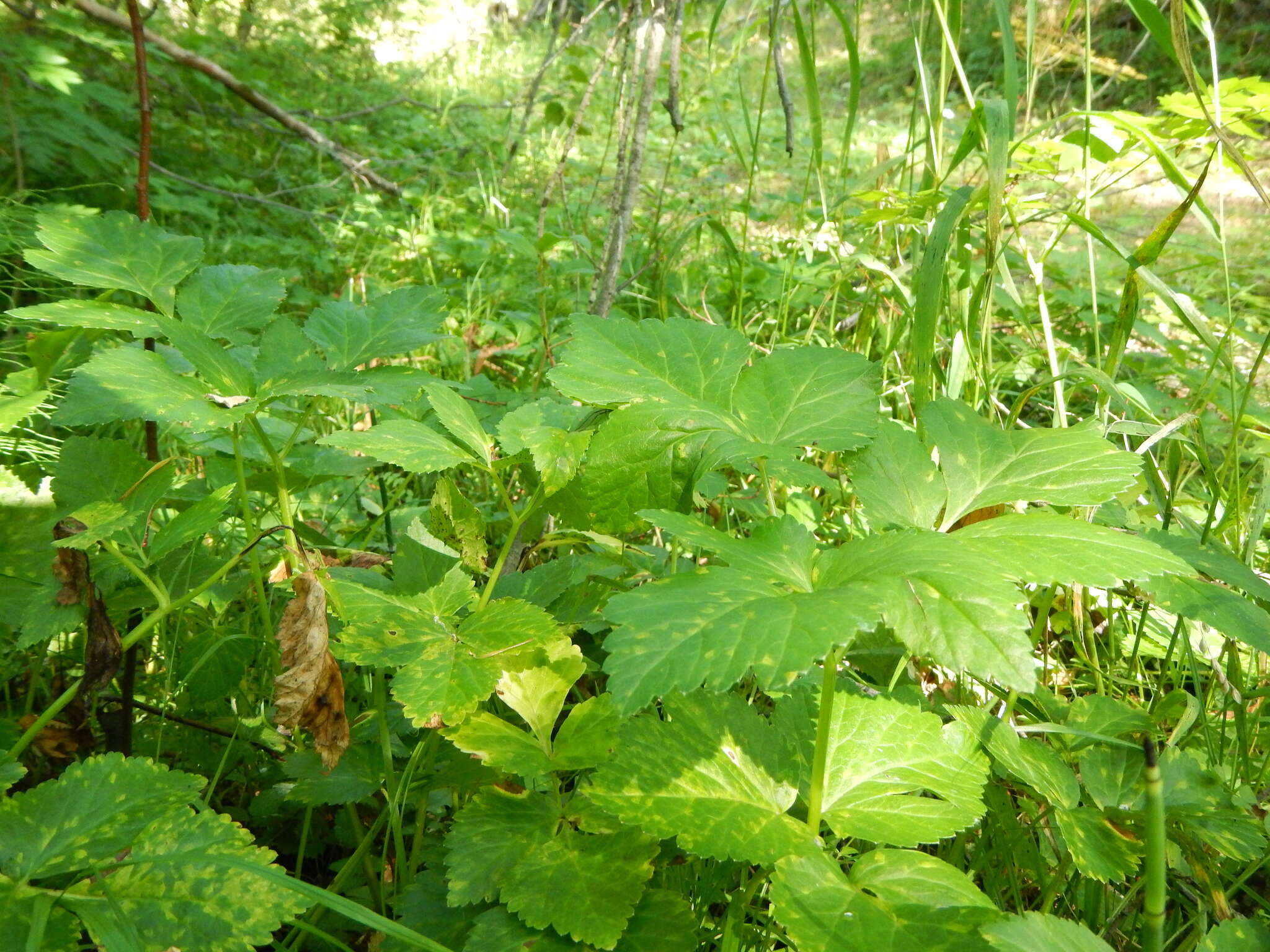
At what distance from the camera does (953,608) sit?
679 millimetres

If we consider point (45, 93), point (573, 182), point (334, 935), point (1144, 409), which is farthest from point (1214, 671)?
point (573, 182)

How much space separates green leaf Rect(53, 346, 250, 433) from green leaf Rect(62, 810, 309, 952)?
42 cm

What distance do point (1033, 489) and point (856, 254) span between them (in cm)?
101

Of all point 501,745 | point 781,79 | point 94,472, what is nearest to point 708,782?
point 501,745

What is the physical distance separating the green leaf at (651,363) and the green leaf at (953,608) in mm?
336

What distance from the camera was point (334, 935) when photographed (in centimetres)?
96

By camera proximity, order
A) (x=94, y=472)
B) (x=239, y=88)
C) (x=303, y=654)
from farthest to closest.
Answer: (x=239, y=88)
(x=94, y=472)
(x=303, y=654)

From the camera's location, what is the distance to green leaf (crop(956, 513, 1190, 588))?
2.34 feet

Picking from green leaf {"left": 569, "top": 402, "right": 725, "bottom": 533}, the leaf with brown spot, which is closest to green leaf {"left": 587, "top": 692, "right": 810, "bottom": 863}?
green leaf {"left": 569, "top": 402, "right": 725, "bottom": 533}

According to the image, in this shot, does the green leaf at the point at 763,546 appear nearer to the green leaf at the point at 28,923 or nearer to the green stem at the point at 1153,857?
the green stem at the point at 1153,857

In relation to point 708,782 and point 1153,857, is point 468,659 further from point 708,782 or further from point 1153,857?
point 1153,857

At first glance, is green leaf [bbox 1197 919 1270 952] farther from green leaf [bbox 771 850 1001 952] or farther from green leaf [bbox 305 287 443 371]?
green leaf [bbox 305 287 443 371]

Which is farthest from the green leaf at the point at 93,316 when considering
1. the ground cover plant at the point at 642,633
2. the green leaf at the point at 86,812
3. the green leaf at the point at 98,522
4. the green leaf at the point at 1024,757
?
the green leaf at the point at 1024,757

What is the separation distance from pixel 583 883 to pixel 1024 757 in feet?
1.68
